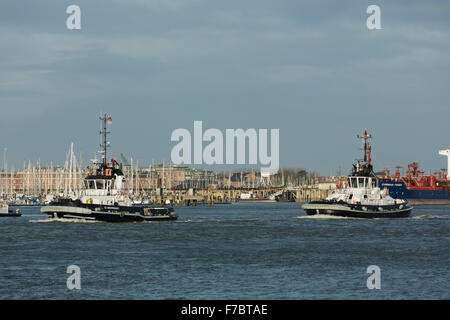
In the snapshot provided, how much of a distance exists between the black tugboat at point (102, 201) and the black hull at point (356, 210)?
2224 cm

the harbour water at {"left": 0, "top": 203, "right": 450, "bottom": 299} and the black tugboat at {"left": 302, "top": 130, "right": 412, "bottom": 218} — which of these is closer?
the harbour water at {"left": 0, "top": 203, "right": 450, "bottom": 299}

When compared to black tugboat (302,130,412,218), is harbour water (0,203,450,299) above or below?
below

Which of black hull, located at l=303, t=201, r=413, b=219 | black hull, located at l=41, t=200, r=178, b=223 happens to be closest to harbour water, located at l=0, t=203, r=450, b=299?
black hull, located at l=41, t=200, r=178, b=223

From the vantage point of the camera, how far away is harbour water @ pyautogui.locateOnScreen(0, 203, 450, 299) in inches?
1367

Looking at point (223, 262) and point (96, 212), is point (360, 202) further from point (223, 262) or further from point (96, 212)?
point (223, 262)

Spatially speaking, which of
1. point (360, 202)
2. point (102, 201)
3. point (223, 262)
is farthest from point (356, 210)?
point (223, 262)

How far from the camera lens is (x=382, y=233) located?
232 ft

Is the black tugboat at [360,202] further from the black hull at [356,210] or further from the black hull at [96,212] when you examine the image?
the black hull at [96,212]

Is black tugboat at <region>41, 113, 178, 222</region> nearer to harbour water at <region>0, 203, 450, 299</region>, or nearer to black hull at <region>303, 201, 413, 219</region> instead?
harbour water at <region>0, 203, 450, 299</region>

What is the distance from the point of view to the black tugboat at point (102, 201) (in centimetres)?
8056

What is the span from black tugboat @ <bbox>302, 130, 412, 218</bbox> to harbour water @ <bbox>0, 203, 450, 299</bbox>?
49.0ft

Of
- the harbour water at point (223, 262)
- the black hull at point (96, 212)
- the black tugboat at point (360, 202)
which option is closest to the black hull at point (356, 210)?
the black tugboat at point (360, 202)
